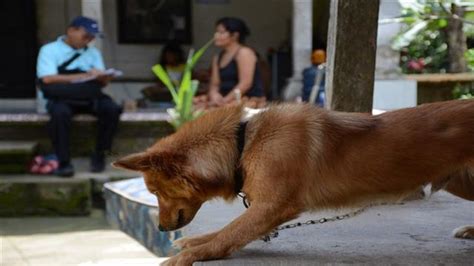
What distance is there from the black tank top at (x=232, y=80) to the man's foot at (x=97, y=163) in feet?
A: 5.40

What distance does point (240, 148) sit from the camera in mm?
2883

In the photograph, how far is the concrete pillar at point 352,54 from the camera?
405 centimetres

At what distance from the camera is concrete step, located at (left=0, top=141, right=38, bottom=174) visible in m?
8.32

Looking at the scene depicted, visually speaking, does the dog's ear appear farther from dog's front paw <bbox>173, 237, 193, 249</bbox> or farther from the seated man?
the seated man

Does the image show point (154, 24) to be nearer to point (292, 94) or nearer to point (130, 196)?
point (292, 94)

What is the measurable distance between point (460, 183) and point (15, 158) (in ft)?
20.6

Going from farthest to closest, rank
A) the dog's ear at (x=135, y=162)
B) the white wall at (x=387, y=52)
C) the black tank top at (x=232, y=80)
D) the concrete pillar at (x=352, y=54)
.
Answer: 1. the white wall at (x=387, y=52)
2. the black tank top at (x=232, y=80)
3. the concrete pillar at (x=352, y=54)
4. the dog's ear at (x=135, y=162)

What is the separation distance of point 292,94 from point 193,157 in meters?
7.15

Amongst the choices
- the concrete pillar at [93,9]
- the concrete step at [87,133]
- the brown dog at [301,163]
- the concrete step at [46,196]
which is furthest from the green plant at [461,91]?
the brown dog at [301,163]

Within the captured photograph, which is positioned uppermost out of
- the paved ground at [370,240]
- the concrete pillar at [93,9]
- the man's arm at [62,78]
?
the concrete pillar at [93,9]

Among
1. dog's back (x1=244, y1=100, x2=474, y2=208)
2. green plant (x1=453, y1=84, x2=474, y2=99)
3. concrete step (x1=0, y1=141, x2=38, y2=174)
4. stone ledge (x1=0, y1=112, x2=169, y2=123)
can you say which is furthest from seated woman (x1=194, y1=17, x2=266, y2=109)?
dog's back (x1=244, y1=100, x2=474, y2=208)

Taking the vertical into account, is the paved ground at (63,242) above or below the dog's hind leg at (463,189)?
below

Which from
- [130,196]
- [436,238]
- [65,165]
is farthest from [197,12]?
[436,238]

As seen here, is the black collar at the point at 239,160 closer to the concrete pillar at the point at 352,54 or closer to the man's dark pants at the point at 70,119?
the concrete pillar at the point at 352,54
